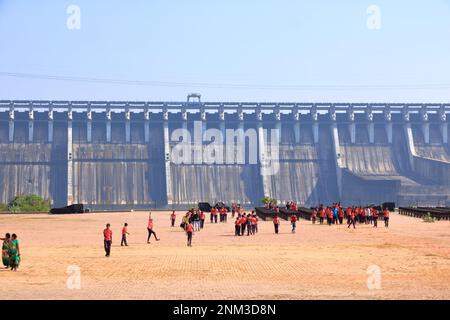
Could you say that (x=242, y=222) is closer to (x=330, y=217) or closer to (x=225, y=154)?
(x=330, y=217)

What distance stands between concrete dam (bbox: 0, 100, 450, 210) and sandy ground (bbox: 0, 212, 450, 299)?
96.0 m

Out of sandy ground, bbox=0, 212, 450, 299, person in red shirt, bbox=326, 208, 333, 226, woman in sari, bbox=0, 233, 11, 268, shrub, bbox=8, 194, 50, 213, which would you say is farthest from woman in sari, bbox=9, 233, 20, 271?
shrub, bbox=8, 194, 50, 213

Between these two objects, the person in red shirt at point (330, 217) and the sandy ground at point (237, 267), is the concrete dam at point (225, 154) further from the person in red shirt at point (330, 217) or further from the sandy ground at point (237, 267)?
the sandy ground at point (237, 267)

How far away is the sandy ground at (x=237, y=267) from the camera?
84.9ft

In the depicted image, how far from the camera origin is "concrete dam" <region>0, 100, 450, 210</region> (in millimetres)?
151750

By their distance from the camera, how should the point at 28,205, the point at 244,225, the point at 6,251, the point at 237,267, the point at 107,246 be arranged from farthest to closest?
the point at 28,205, the point at 244,225, the point at 107,246, the point at 237,267, the point at 6,251

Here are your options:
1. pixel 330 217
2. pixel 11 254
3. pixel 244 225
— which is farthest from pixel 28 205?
pixel 11 254

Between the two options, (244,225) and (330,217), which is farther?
(330,217)

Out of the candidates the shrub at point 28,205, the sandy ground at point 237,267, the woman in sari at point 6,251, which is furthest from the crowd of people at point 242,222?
the shrub at point 28,205

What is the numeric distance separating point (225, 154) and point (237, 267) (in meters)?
129

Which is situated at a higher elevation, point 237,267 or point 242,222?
point 242,222

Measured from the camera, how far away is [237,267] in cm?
3381

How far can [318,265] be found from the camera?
114ft

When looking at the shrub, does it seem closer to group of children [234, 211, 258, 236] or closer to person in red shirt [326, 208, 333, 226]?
person in red shirt [326, 208, 333, 226]
